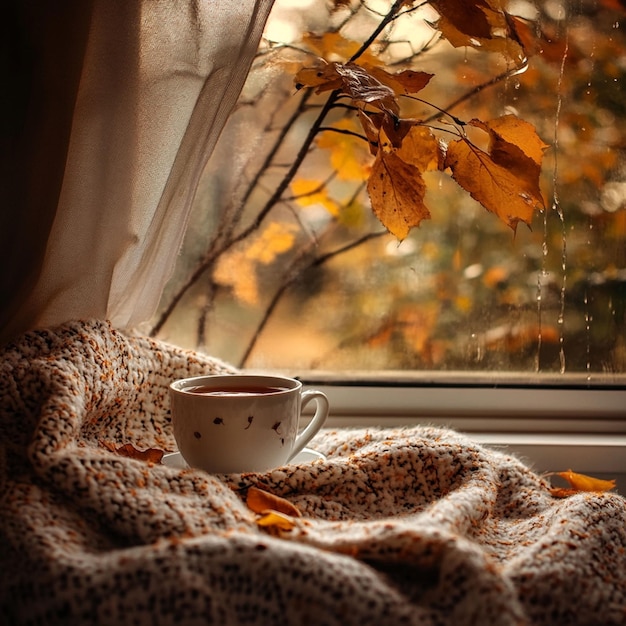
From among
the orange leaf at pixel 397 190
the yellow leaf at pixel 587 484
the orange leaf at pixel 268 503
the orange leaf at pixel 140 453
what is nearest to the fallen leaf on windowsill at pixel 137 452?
the orange leaf at pixel 140 453

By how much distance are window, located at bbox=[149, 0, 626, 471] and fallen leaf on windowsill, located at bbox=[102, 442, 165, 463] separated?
341 mm

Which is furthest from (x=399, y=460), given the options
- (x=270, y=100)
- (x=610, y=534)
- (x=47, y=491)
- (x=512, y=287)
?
(x=270, y=100)

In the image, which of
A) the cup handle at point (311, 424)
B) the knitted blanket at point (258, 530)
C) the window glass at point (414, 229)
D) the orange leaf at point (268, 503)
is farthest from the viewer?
the window glass at point (414, 229)

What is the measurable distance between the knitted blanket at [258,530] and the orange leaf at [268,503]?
16 millimetres

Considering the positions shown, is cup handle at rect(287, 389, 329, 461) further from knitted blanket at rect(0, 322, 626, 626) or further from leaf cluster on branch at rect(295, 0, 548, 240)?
leaf cluster on branch at rect(295, 0, 548, 240)

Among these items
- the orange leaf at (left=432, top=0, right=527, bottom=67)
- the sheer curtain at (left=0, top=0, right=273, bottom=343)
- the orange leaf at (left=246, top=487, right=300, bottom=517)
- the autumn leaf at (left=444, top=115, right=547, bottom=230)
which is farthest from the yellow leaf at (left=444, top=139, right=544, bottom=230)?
the orange leaf at (left=246, top=487, right=300, bottom=517)

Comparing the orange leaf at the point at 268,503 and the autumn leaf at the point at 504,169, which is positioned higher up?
the autumn leaf at the point at 504,169

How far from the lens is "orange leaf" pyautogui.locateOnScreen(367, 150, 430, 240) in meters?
0.75

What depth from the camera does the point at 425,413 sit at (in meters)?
1.02

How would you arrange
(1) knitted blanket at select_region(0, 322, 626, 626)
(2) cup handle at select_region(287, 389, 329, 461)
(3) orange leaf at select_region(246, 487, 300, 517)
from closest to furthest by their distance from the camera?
1. (1) knitted blanket at select_region(0, 322, 626, 626)
2. (3) orange leaf at select_region(246, 487, 300, 517)
3. (2) cup handle at select_region(287, 389, 329, 461)

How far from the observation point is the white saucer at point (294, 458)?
2.27 feet

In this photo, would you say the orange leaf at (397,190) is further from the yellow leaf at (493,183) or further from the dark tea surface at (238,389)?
the dark tea surface at (238,389)

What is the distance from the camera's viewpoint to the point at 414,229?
1009mm

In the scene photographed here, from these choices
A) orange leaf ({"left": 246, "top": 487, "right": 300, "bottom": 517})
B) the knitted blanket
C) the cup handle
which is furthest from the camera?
the cup handle
